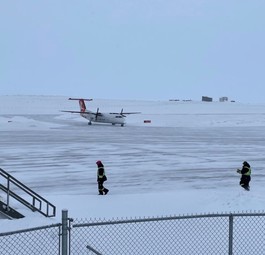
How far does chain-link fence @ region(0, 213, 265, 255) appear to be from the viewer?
357 inches

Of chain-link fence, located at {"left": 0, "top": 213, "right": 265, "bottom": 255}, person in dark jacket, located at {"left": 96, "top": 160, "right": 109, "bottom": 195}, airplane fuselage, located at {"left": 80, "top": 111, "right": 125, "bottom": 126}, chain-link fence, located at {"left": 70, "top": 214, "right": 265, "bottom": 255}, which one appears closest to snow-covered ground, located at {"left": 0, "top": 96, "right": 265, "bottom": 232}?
person in dark jacket, located at {"left": 96, "top": 160, "right": 109, "bottom": 195}

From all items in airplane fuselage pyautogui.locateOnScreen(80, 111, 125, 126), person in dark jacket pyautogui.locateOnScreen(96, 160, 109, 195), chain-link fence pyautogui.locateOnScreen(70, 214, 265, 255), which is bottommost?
chain-link fence pyautogui.locateOnScreen(70, 214, 265, 255)

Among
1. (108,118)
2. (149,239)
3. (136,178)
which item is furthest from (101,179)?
(108,118)

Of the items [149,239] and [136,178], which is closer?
[149,239]

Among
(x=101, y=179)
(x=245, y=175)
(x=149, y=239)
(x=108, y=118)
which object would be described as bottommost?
(x=149, y=239)

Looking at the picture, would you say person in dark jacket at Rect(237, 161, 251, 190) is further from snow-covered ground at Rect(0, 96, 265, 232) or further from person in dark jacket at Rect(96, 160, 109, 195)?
person in dark jacket at Rect(96, 160, 109, 195)

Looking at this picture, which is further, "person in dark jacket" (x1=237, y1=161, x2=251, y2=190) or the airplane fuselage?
the airplane fuselage

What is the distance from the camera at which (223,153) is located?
92.2 feet

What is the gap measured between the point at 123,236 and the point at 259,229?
145 inches

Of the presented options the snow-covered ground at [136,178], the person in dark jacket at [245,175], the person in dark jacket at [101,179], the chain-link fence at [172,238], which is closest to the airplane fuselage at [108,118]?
the snow-covered ground at [136,178]

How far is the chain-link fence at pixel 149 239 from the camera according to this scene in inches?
357

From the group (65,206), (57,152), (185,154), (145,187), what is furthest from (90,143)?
(65,206)

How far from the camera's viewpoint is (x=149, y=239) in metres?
10.0

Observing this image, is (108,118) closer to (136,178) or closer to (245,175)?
(136,178)
